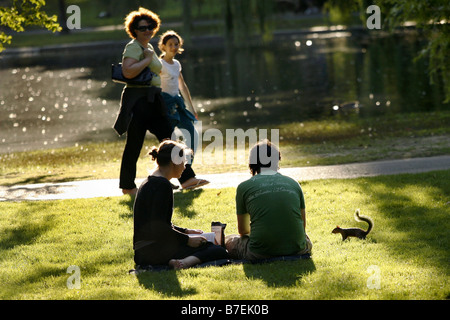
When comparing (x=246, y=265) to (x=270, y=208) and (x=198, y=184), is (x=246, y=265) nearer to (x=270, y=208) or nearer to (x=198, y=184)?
(x=270, y=208)

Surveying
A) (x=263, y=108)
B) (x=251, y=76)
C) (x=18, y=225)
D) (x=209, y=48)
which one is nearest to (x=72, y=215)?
(x=18, y=225)

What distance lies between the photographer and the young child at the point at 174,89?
28.8ft

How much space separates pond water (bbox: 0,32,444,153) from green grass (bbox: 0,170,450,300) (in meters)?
9.30

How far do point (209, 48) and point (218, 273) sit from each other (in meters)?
36.4

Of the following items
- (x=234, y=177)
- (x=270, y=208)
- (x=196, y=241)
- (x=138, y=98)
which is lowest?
(x=234, y=177)

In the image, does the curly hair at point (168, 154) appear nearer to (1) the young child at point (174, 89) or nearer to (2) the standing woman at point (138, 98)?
(2) the standing woman at point (138, 98)

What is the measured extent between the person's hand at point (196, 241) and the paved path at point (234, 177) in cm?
307

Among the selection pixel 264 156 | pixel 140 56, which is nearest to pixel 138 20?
pixel 140 56

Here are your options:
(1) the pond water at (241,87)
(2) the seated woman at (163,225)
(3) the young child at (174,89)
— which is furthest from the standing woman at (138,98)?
(1) the pond water at (241,87)

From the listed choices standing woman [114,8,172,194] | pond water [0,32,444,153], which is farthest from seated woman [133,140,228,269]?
pond water [0,32,444,153]

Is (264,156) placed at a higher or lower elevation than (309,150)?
higher

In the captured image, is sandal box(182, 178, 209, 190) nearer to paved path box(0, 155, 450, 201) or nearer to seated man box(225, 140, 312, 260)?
paved path box(0, 155, 450, 201)

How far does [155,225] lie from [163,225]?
0.06 meters

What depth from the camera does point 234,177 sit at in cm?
955
